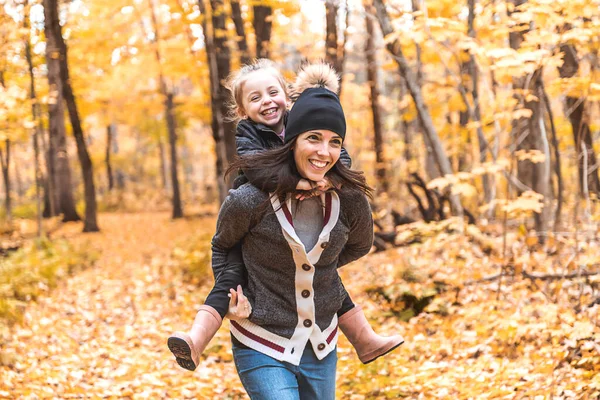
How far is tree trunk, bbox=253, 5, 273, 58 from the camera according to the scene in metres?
10.4

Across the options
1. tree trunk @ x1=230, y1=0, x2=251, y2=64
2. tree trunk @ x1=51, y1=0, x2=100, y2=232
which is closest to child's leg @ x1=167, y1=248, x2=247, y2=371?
tree trunk @ x1=230, y1=0, x2=251, y2=64

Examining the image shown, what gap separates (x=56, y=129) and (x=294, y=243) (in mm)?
15566

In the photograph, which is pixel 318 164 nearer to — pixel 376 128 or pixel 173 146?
pixel 376 128

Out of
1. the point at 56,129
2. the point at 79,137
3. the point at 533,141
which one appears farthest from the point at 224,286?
the point at 79,137

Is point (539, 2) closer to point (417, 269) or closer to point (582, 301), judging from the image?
point (582, 301)

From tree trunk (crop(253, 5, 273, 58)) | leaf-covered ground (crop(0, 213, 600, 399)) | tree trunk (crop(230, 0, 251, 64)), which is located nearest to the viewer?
leaf-covered ground (crop(0, 213, 600, 399))

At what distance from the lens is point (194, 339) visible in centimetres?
236

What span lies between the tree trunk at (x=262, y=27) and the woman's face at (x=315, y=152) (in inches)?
325

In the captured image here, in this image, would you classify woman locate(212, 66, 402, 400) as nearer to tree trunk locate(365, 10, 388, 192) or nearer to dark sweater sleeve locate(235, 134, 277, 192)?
dark sweater sleeve locate(235, 134, 277, 192)

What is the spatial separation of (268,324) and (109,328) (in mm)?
5709

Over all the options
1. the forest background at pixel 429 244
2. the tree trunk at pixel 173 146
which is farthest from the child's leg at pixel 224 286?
the tree trunk at pixel 173 146

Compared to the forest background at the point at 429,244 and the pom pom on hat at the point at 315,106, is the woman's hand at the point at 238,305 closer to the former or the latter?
the pom pom on hat at the point at 315,106

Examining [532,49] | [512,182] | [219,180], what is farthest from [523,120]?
[219,180]

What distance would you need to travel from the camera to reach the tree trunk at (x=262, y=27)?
1039cm
